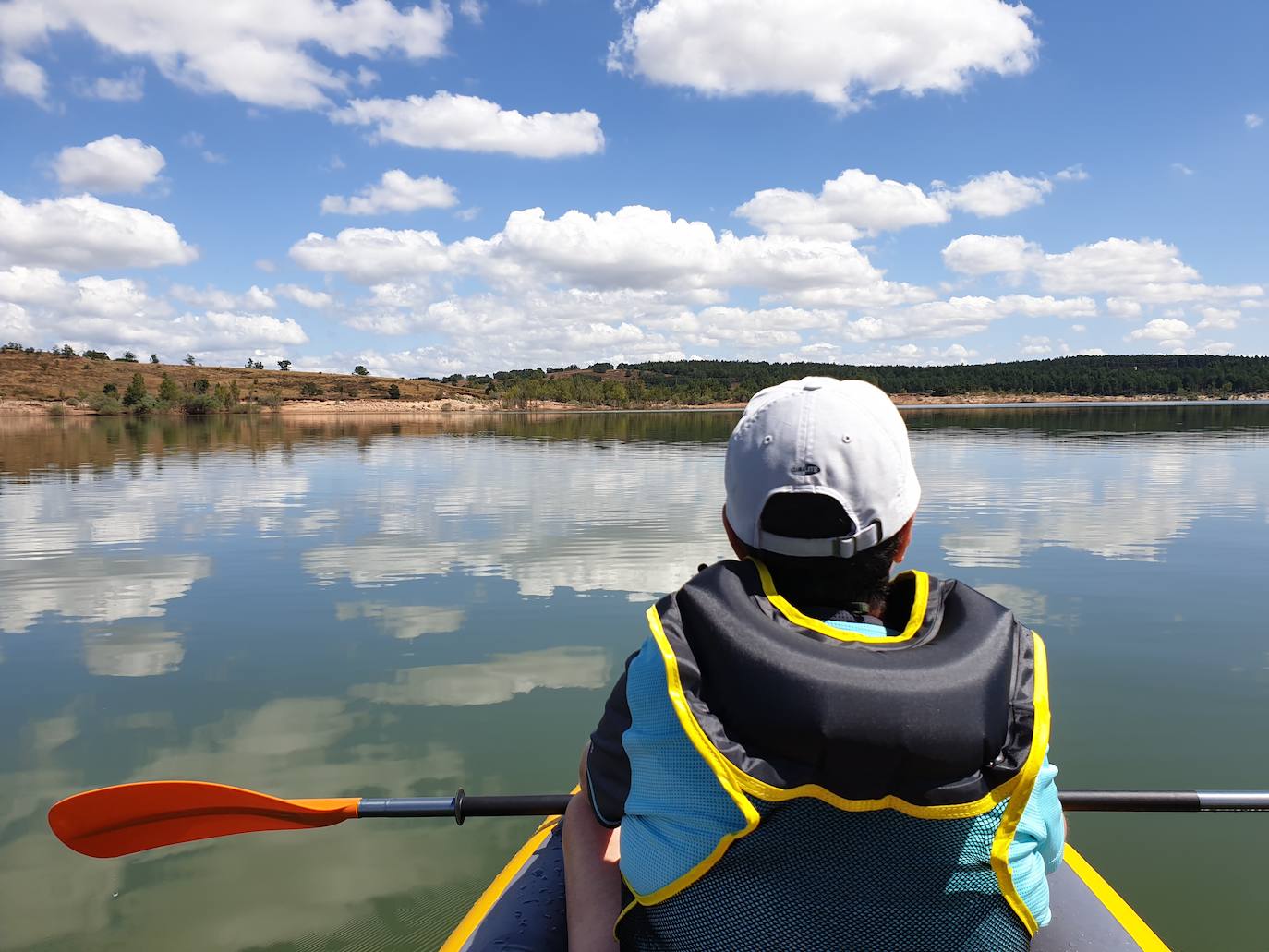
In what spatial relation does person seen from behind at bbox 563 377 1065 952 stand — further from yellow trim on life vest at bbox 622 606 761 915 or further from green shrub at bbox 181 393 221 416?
green shrub at bbox 181 393 221 416

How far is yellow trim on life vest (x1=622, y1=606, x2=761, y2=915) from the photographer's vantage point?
1.65 metres

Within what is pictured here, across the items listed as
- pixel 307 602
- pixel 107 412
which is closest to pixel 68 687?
pixel 307 602

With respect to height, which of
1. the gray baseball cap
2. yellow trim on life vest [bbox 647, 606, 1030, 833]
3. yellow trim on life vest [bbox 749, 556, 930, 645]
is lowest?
yellow trim on life vest [bbox 647, 606, 1030, 833]

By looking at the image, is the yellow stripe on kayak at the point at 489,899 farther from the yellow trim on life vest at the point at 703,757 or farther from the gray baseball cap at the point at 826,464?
the gray baseball cap at the point at 826,464

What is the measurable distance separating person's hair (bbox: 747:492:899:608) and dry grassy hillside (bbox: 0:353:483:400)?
119 meters

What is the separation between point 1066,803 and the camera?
349 centimetres

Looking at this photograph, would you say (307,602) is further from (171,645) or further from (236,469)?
(236,469)

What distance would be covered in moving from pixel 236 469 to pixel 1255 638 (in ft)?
88.7

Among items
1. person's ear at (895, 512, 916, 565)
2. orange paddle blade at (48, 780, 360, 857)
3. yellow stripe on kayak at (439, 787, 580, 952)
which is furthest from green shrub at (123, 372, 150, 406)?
person's ear at (895, 512, 916, 565)

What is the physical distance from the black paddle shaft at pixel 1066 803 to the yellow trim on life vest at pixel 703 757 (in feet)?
6.03

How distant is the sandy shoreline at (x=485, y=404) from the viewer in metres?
97.1

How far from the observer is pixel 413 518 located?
55.4 feet

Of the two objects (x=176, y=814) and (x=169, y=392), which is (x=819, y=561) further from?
(x=169, y=392)

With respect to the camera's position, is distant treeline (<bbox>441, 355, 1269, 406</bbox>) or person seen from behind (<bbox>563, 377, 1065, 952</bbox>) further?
distant treeline (<bbox>441, 355, 1269, 406</bbox>)
